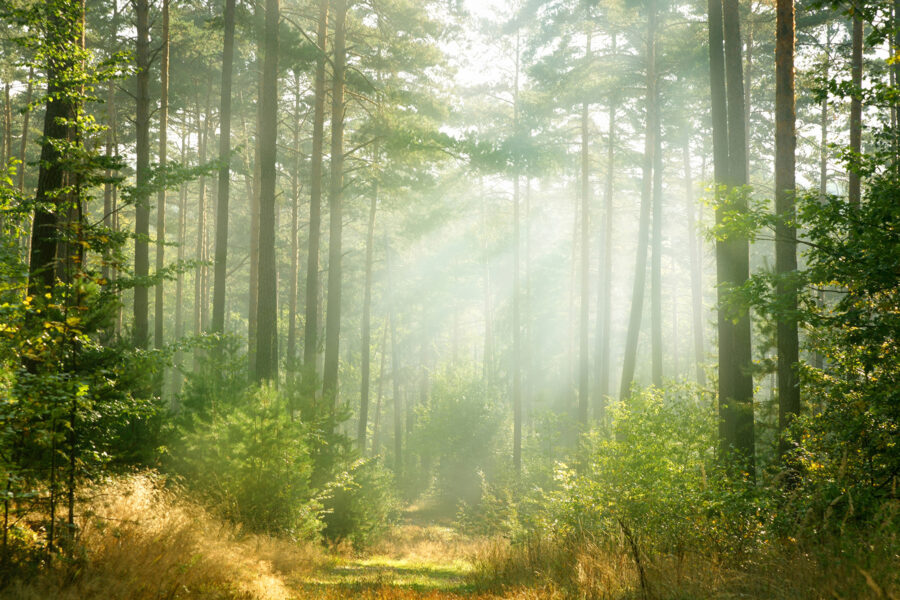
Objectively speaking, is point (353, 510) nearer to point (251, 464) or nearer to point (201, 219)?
point (251, 464)

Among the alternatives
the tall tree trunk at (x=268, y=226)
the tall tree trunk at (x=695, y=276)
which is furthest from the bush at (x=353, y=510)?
the tall tree trunk at (x=695, y=276)

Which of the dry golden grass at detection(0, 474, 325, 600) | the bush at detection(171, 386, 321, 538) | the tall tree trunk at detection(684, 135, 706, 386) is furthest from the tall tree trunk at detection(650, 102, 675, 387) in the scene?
the dry golden grass at detection(0, 474, 325, 600)

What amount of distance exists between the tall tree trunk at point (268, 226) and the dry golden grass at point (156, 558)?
12.0 ft

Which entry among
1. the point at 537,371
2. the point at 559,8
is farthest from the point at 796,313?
the point at 537,371

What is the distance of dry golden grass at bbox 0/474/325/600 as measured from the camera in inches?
195

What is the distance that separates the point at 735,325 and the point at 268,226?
9467 mm

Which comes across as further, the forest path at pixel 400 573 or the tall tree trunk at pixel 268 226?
the tall tree trunk at pixel 268 226

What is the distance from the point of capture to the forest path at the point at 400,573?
712 cm

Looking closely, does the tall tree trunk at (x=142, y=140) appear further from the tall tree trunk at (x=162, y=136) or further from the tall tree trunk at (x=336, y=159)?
the tall tree trunk at (x=336, y=159)

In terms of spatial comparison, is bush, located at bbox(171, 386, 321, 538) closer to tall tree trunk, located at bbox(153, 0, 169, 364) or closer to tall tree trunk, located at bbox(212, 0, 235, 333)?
tall tree trunk, located at bbox(153, 0, 169, 364)

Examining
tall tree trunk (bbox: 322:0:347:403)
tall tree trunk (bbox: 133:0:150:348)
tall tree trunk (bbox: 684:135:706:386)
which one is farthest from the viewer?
tall tree trunk (bbox: 684:135:706:386)

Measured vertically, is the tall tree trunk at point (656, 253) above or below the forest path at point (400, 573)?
above

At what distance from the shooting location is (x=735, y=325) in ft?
30.9

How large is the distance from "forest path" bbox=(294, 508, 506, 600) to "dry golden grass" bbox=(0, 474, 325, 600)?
0.60 m
